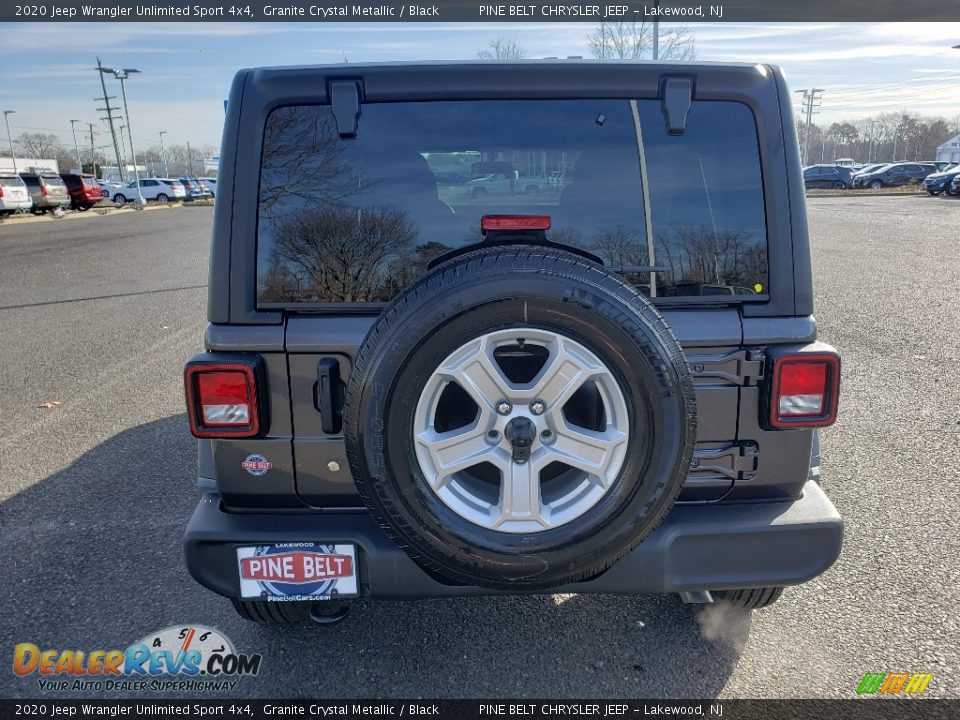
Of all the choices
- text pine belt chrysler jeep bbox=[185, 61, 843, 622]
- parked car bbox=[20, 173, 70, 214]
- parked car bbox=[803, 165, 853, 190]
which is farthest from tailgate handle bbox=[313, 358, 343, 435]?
parked car bbox=[803, 165, 853, 190]

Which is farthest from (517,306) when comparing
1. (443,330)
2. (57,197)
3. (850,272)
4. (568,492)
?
(57,197)

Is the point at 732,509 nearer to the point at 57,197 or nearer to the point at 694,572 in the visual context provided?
the point at 694,572

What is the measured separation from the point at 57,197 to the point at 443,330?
3721 cm

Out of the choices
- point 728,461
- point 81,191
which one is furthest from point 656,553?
point 81,191

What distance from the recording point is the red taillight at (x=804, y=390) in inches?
89.7

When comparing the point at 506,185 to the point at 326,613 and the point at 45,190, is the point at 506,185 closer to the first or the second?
the point at 326,613

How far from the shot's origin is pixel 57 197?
107 feet

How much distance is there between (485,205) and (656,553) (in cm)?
126

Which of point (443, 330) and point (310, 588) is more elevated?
point (443, 330)

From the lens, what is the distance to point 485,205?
2.33 m

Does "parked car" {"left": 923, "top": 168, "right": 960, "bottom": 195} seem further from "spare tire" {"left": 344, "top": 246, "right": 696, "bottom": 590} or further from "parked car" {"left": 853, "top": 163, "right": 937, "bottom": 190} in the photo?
"spare tire" {"left": 344, "top": 246, "right": 696, "bottom": 590}

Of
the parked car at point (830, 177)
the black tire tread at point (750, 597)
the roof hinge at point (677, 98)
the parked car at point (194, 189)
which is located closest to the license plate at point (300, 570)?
the black tire tread at point (750, 597)

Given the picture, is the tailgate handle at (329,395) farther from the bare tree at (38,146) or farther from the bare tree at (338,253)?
the bare tree at (38,146)

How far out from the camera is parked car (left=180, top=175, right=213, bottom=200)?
53.1 m
